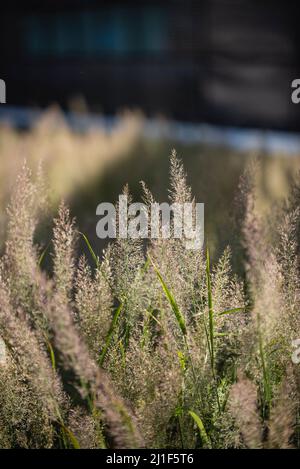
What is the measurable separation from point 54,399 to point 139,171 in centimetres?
359

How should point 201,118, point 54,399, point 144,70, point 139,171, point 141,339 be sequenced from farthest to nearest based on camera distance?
point 144,70 < point 201,118 < point 139,171 < point 141,339 < point 54,399

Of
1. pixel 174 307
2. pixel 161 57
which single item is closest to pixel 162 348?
pixel 174 307

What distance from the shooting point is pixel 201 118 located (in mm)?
9336

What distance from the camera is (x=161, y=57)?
10453 mm

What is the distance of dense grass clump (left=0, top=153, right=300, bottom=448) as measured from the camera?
1.52 meters

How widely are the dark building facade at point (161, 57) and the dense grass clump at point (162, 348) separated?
7139 millimetres

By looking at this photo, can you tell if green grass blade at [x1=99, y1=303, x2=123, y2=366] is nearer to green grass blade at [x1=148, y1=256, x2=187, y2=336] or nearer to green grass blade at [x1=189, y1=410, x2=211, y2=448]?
green grass blade at [x1=148, y1=256, x2=187, y2=336]

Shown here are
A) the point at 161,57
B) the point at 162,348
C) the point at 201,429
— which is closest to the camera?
the point at 201,429

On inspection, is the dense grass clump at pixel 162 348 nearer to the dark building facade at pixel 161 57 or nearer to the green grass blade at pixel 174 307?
the green grass blade at pixel 174 307

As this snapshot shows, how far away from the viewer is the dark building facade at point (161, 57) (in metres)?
8.62

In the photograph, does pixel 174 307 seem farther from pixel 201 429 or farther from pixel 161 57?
pixel 161 57

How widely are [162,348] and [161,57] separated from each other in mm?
9234
